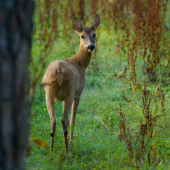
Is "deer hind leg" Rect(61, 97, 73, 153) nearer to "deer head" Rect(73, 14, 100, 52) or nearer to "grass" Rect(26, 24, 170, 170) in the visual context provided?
"grass" Rect(26, 24, 170, 170)

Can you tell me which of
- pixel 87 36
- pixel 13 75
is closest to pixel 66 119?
pixel 87 36

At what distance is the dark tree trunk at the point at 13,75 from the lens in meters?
1.47

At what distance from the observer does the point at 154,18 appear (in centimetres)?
580

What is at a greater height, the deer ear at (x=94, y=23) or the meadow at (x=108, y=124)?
the deer ear at (x=94, y=23)

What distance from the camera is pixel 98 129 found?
4.39 metres

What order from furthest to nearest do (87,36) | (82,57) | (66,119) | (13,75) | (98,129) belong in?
(87,36), (82,57), (98,129), (66,119), (13,75)

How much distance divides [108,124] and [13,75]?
3125 mm

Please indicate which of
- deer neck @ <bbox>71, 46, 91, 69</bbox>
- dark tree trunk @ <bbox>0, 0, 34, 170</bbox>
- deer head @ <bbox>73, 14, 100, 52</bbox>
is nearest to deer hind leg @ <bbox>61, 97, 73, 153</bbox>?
deer neck @ <bbox>71, 46, 91, 69</bbox>

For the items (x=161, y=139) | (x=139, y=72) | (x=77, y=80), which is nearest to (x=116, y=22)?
(x=139, y=72)

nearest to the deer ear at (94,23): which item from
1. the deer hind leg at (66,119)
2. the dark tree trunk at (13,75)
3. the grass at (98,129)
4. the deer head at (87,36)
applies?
the deer head at (87,36)

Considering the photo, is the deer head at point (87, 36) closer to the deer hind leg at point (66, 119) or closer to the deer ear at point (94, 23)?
the deer ear at point (94, 23)

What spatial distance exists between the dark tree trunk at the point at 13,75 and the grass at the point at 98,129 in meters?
0.73

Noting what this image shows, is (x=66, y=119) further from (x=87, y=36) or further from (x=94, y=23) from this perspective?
(x=94, y=23)

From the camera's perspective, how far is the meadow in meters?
2.98
